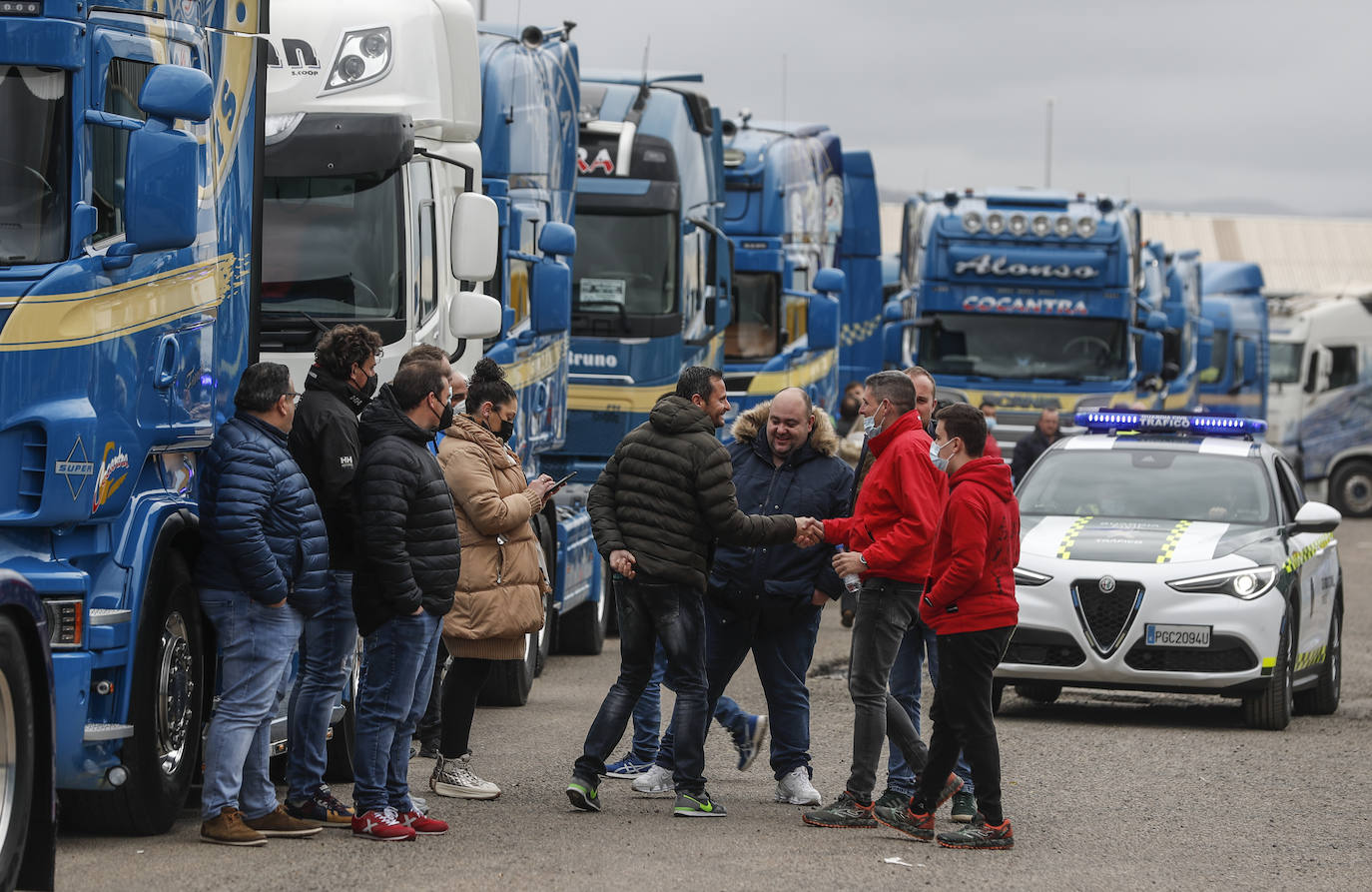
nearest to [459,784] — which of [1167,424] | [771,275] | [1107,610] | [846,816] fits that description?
[846,816]

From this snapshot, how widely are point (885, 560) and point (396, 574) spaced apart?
1924 millimetres

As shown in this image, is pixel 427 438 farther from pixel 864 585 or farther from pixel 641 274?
pixel 641 274

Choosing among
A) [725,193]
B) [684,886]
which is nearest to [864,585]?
[684,886]

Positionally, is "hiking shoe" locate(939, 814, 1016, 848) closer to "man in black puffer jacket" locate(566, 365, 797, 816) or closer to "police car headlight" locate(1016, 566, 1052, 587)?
"man in black puffer jacket" locate(566, 365, 797, 816)

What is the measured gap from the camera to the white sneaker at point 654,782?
9.37m

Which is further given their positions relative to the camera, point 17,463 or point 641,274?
point 641,274

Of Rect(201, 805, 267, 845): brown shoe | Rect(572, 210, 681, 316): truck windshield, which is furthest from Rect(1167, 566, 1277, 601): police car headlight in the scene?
Rect(572, 210, 681, 316): truck windshield

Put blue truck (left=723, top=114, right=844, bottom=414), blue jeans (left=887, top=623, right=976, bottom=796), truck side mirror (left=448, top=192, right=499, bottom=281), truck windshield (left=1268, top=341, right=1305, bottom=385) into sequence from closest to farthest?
blue jeans (left=887, top=623, right=976, bottom=796) < truck side mirror (left=448, top=192, right=499, bottom=281) < blue truck (left=723, top=114, right=844, bottom=414) < truck windshield (left=1268, top=341, right=1305, bottom=385)

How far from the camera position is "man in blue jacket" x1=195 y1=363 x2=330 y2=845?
762 cm

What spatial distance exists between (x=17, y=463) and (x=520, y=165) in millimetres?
7284

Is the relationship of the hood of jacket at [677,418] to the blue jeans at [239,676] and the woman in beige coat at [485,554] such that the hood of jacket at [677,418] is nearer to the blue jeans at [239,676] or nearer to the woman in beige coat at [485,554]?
the woman in beige coat at [485,554]

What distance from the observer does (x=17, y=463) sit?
6.91m

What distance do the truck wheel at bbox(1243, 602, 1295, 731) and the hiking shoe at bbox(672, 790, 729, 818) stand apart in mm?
4370

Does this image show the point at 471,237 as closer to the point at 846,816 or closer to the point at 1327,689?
the point at 846,816
